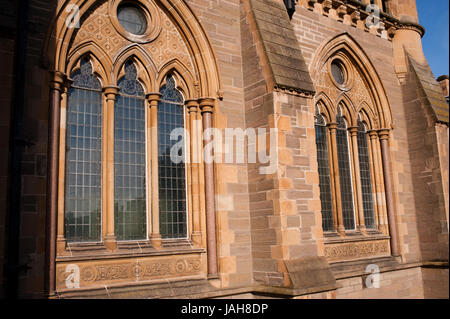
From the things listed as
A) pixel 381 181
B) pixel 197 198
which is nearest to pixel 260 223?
pixel 197 198

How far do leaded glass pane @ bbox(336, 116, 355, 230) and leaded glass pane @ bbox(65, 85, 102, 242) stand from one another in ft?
22.8

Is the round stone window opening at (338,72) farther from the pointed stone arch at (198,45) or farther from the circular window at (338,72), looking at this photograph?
the pointed stone arch at (198,45)

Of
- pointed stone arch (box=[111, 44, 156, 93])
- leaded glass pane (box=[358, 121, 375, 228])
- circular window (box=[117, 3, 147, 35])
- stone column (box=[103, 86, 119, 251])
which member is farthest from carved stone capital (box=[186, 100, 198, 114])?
leaded glass pane (box=[358, 121, 375, 228])

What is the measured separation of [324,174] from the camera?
11508mm

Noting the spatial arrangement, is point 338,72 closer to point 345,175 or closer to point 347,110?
point 347,110

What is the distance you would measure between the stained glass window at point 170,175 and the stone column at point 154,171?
18 cm

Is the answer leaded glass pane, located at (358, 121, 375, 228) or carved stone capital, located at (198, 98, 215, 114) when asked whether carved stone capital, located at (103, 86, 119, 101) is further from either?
leaded glass pane, located at (358, 121, 375, 228)

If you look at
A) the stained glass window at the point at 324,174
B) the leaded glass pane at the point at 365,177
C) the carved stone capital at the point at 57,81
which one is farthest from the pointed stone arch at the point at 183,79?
the leaded glass pane at the point at 365,177

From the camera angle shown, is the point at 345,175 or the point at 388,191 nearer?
the point at 345,175

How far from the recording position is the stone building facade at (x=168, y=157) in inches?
269

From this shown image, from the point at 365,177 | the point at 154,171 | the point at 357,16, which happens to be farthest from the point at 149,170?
the point at 357,16

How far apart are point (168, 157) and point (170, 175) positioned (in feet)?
1.22
